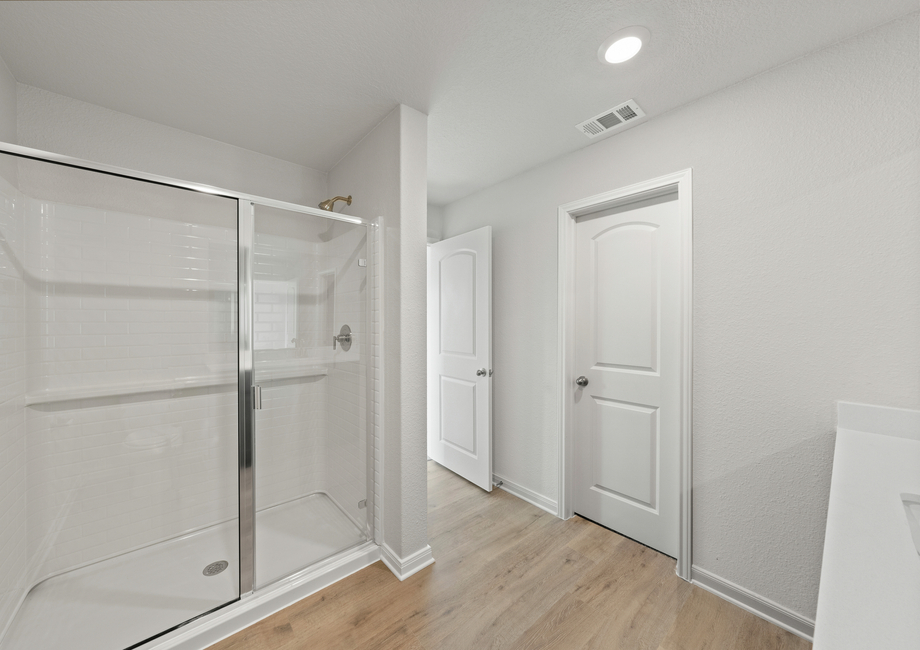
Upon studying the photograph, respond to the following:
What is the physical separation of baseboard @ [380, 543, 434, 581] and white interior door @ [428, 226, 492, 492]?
2.80 feet

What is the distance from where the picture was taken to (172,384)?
1.99 metres

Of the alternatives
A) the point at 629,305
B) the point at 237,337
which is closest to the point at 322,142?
the point at 237,337

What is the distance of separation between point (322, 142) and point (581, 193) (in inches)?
63.3

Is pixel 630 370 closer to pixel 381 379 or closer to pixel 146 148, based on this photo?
pixel 381 379

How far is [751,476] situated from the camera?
5.36 ft

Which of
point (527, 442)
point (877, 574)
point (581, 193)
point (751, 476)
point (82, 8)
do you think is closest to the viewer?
point (877, 574)

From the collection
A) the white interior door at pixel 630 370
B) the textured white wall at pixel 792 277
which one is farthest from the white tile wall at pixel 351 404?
the textured white wall at pixel 792 277

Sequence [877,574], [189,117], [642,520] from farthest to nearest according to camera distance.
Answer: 1. [642,520]
2. [189,117]
3. [877,574]

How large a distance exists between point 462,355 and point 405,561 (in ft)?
4.81

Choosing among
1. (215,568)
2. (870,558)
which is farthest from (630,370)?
(215,568)

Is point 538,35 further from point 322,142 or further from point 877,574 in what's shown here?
point 877,574

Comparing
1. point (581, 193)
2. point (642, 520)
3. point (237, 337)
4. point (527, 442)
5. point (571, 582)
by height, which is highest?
point (581, 193)

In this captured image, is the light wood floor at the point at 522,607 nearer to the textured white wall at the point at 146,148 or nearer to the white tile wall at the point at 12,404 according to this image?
the white tile wall at the point at 12,404

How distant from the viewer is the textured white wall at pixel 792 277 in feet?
4.39
